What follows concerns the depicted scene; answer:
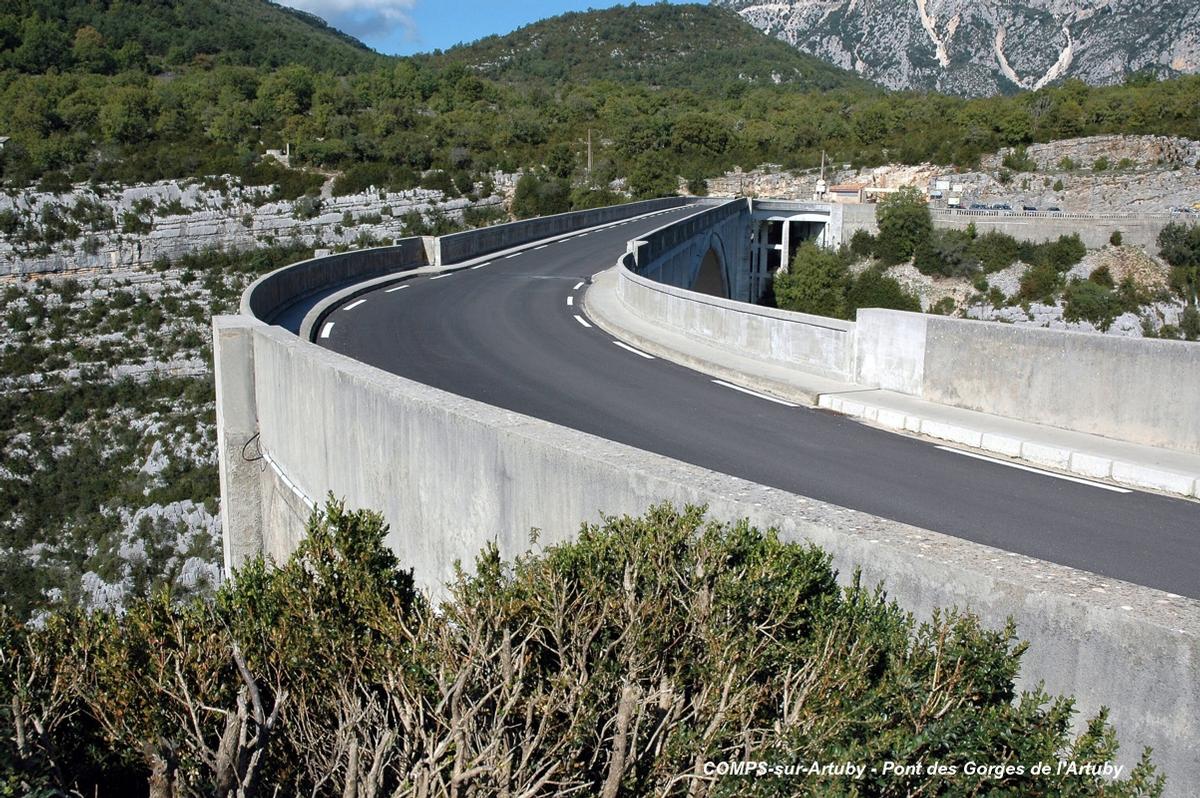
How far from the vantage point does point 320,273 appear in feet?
80.1

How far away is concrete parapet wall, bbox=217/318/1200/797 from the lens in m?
4.32

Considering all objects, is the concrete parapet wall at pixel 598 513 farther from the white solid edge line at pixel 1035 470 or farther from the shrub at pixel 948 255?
the shrub at pixel 948 255

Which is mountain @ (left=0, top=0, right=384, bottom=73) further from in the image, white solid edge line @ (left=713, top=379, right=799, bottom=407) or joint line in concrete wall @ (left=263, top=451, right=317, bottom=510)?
white solid edge line @ (left=713, top=379, right=799, bottom=407)

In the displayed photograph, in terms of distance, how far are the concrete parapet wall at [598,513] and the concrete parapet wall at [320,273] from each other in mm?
4879

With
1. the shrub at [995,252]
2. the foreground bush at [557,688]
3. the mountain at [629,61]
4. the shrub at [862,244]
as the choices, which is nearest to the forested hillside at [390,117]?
the shrub at [862,244]

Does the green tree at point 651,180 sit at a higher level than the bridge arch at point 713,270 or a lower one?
higher

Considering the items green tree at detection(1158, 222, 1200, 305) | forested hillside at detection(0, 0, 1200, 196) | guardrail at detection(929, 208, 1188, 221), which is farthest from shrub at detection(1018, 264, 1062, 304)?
forested hillside at detection(0, 0, 1200, 196)

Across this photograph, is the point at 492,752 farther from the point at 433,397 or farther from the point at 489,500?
the point at 433,397

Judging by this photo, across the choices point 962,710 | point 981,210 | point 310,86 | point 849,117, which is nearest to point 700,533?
point 962,710

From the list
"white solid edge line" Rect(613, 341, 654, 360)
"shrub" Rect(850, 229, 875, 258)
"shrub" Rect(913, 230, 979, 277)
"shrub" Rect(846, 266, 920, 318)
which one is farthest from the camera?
"shrub" Rect(850, 229, 875, 258)

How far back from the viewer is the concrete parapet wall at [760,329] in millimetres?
14266

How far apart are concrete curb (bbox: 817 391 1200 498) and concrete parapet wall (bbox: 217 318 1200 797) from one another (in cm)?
531

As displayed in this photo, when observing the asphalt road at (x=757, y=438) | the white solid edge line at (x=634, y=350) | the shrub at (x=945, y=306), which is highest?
the asphalt road at (x=757, y=438)

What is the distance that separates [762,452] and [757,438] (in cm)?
67
